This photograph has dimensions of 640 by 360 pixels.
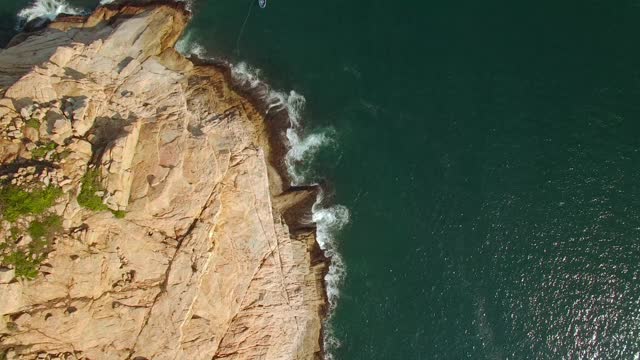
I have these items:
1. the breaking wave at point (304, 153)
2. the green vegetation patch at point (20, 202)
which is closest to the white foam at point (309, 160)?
the breaking wave at point (304, 153)

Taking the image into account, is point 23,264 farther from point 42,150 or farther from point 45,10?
point 45,10

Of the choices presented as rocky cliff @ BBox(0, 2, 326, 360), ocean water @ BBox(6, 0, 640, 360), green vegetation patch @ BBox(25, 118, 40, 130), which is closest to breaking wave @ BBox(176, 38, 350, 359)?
ocean water @ BBox(6, 0, 640, 360)

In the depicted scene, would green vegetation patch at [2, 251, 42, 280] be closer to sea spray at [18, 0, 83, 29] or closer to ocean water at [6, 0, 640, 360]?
ocean water at [6, 0, 640, 360]

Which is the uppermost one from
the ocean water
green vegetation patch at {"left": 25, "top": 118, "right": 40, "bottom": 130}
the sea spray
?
the sea spray

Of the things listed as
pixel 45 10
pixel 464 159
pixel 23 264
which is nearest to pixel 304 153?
pixel 464 159

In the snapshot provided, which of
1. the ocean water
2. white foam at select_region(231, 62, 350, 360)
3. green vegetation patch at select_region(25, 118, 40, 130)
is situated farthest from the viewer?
white foam at select_region(231, 62, 350, 360)

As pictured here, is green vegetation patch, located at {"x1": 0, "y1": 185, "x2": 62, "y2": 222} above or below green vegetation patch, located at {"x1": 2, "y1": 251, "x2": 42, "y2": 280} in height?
above

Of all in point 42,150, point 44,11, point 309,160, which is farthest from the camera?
point 44,11
